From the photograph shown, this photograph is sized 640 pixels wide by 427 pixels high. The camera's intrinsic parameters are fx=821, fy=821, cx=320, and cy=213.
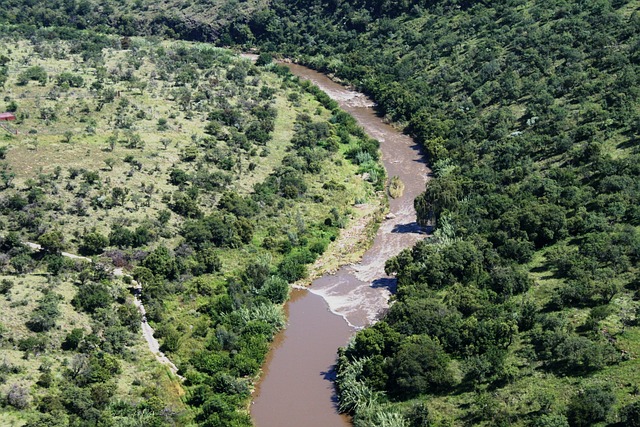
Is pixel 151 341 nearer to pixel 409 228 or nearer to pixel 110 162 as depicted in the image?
pixel 110 162

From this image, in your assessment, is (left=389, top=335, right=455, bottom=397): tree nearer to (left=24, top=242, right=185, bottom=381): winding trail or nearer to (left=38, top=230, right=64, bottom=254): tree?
(left=24, top=242, right=185, bottom=381): winding trail

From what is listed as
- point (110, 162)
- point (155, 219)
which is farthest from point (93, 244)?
point (110, 162)

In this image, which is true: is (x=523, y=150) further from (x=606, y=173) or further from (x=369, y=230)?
(x=369, y=230)

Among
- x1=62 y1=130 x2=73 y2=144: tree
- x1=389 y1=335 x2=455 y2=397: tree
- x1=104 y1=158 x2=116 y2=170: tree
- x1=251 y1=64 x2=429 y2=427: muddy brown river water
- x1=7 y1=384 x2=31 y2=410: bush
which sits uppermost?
x1=389 y1=335 x2=455 y2=397: tree

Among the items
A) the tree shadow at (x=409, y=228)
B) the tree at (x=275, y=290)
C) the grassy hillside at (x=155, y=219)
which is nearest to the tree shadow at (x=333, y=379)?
the grassy hillside at (x=155, y=219)

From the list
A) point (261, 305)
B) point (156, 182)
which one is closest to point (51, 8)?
point (156, 182)

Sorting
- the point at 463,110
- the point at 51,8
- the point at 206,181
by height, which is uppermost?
the point at 463,110

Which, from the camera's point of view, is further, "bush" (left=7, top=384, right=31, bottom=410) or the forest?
the forest

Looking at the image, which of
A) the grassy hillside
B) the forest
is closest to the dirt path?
the grassy hillside
